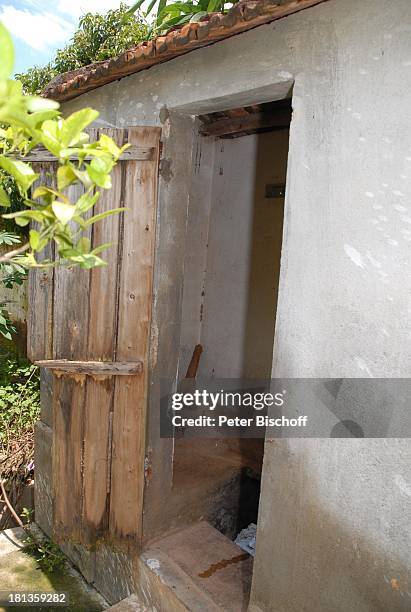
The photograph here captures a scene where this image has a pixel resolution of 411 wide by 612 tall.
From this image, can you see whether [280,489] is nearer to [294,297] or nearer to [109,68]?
[294,297]

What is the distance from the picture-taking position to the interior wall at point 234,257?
534 cm

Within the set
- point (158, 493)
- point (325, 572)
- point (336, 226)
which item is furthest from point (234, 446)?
point (336, 226)

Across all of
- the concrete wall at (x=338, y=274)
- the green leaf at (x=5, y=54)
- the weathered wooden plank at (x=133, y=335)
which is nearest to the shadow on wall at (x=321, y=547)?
the concrete wall at (x=338, y=274)

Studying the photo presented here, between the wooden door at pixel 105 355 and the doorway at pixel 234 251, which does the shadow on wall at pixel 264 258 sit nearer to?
the doorway at pixel 234 251

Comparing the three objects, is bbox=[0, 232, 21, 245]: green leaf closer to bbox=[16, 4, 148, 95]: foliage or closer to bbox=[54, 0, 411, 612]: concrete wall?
bbox=[54, 0, 411, 612]: concrete wall

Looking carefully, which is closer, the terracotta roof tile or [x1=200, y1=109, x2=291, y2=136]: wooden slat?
the terracotta roof tile

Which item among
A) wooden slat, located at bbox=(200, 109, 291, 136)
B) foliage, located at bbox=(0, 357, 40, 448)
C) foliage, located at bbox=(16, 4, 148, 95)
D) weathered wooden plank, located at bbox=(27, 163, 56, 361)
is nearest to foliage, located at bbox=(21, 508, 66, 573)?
foliage, located at bbox=(0, 357, 40, 448)

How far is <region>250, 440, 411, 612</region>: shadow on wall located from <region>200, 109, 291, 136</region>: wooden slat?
10.7 feet

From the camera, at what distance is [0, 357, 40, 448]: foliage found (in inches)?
211

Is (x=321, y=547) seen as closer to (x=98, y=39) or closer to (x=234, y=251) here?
(x=234, y=251)

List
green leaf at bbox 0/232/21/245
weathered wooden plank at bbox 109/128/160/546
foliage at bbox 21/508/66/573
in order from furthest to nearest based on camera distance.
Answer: foliage at bbox 21/508/66/573, green leaf at bbox 0/232/21/245, weathered wooden plank at bbox 109/128/160/546

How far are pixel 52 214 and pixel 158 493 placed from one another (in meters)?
2.74

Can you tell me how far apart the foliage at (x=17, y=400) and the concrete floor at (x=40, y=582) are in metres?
A: 1.52

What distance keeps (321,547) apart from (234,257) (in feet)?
12.2
